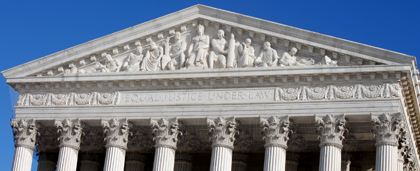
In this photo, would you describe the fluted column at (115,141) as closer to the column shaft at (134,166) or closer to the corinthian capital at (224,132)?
the column shaft at (134,166)

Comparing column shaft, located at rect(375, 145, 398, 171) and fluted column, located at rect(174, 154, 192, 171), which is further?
fluted column, located at rect(174, 154, 192, 171)

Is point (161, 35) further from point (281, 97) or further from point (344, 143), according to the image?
point (344, 143)

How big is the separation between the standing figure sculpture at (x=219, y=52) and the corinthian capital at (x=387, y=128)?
8.10 metres

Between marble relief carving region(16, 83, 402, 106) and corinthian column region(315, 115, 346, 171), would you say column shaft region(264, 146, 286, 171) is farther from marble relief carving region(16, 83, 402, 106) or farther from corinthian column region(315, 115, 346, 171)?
marble relief carving region(16, 83, 402, 106)

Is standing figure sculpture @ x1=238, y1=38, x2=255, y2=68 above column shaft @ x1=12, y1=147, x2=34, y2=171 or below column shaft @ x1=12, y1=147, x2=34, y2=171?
above

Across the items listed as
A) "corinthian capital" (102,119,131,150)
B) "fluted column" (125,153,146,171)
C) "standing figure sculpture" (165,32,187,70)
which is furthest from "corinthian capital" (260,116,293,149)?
"fluted column" (125,153,146,171)

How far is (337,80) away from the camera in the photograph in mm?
36812

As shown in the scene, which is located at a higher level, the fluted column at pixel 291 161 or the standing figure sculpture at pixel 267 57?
the standing figure sculpture at pixel 267 57

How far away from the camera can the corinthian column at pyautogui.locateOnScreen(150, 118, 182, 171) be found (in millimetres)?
38250

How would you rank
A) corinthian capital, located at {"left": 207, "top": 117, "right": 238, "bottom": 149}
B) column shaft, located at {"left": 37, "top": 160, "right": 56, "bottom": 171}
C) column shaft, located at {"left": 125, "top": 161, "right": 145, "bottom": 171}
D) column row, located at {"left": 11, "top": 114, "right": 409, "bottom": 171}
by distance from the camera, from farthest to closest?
column shaft, located at {"left": 37, "top": 160, "right": 56, "bottom": 171}, column shaft, located at {"left": 125, "top": 161, "right": 145, "bottom": 171}, corinthian capital, located at {"left": 207, "top": 117, "right": 238, "bottom": 149}, column row, located at {"left": 11, "top": 114, "right": 409, "bottom": 171}

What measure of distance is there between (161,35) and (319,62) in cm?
839

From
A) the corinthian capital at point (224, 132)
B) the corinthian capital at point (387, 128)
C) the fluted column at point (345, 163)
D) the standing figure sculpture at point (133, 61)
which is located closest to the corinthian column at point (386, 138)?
the corinthian capital at point (387, 128)

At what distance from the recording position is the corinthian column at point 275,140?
36.6 m

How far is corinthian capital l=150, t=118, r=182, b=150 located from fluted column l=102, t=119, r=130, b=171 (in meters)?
1.53
